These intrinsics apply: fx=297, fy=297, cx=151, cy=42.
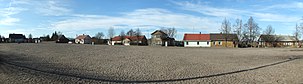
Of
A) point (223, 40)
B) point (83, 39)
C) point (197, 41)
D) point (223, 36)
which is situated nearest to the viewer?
point (223, 36)

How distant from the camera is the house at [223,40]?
3850 inches

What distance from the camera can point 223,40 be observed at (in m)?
105

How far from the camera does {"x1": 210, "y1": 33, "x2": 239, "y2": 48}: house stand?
97800 mm

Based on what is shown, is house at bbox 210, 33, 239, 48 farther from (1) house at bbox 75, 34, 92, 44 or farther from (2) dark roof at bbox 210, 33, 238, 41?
(1) house at bbox 75, 34, 92, 44

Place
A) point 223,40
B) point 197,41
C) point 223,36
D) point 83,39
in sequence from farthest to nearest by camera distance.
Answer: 1. point 83,39
2. point 197,41
3. point 223,40
4. point 223,36

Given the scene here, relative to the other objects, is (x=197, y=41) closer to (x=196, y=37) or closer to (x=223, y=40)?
(x=196, y=37)

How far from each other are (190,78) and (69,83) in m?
6.03

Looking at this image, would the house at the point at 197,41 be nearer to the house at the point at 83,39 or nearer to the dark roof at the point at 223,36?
the dark roof at the point at 223,36

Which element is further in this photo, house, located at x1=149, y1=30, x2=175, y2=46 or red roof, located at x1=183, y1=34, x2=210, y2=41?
house, located at x1=149, y1=30, x2=175, y2=46

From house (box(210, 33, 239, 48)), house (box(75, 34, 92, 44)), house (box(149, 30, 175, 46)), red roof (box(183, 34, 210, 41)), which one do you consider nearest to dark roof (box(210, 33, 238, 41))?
house (box(210, 33, 239, 48))

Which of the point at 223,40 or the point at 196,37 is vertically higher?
the point at 196,37

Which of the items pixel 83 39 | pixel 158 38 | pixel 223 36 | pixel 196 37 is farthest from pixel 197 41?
pixel 83 39

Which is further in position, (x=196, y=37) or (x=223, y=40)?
(x=196, y=37)

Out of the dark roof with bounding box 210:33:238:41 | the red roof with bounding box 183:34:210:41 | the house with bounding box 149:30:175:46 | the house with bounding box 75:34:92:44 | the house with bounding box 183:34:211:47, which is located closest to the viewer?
the dark roof with bounding box 210:33:238:41
